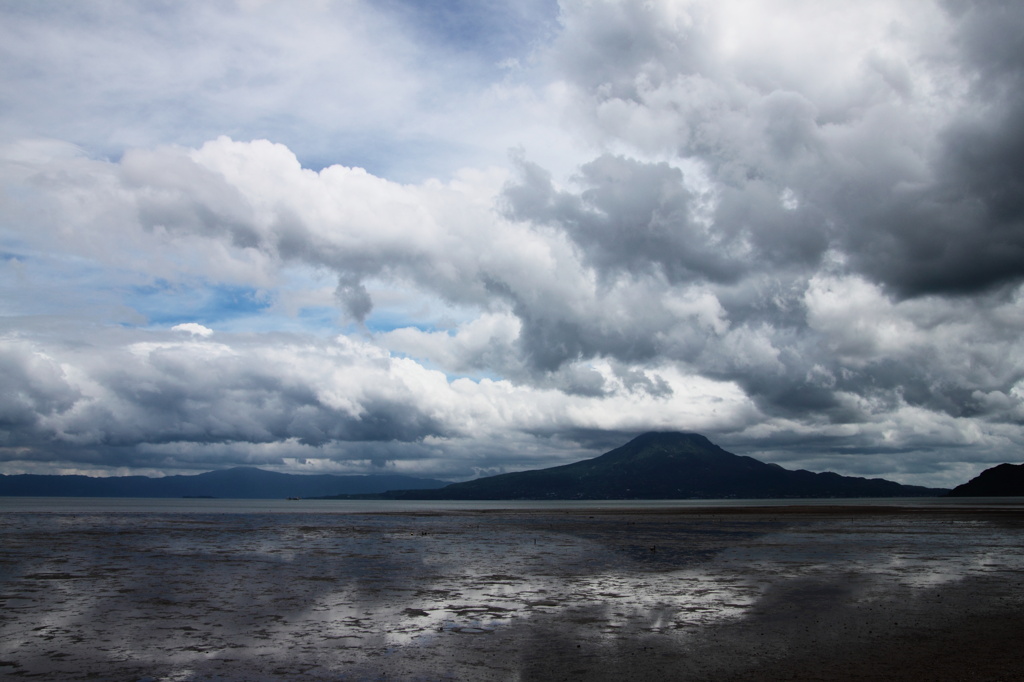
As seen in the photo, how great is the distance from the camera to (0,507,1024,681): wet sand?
65.2 ft

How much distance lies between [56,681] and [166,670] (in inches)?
104

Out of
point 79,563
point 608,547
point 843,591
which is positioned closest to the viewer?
point 843,591

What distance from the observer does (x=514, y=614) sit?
92.4 feet

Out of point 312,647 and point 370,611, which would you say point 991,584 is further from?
point 312,647

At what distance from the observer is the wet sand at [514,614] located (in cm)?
1986

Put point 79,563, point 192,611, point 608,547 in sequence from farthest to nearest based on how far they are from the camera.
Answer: point 608,547, point 79,563, point 192,611

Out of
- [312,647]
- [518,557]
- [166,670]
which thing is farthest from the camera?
[518,557]

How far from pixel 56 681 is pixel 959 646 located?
27.2 meters

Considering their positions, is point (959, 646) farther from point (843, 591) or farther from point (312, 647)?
point (312, 647)

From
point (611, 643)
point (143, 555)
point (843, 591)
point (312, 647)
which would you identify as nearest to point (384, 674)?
point (312, 647)

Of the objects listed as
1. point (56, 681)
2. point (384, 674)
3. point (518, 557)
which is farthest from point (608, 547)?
point (56, 681)

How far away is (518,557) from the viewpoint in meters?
51.0

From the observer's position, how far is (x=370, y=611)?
28.8 metres

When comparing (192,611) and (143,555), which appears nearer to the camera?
(192,611)
